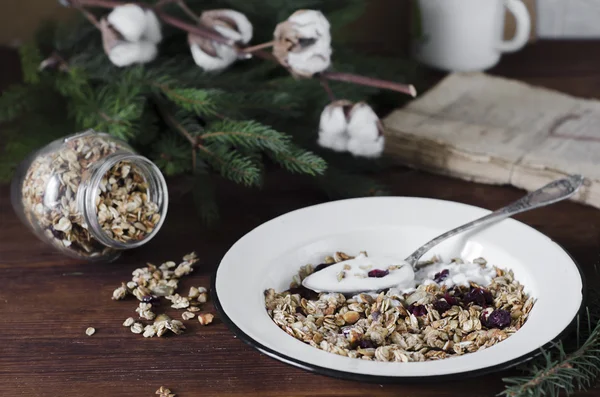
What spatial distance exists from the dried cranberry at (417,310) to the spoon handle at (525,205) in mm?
77

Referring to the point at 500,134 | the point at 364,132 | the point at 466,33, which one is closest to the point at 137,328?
the point at 364,132

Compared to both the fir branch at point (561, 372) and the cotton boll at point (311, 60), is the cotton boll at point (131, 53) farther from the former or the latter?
the fir branch at point (561, 372)

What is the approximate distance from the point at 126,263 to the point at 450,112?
51 cm

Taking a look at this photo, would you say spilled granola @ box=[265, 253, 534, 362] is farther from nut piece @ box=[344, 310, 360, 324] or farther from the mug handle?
the mug handle

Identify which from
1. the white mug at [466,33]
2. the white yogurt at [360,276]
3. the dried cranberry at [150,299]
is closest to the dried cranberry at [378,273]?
the white yogurt at [360,276]

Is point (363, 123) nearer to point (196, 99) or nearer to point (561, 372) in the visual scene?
point (196, 99)

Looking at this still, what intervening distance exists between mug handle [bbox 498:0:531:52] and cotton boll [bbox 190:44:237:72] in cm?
50

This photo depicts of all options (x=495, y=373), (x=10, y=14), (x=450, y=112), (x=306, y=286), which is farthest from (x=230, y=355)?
(x=10, y=14)

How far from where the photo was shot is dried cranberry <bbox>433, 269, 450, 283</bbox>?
2.61ft

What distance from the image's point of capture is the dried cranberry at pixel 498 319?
28.2 inches

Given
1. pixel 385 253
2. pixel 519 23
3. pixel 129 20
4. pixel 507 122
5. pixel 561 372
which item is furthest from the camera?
pixel 519 23

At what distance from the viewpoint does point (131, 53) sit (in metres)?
1.01

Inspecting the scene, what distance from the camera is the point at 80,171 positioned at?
83cm

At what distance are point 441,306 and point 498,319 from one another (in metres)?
0.05
